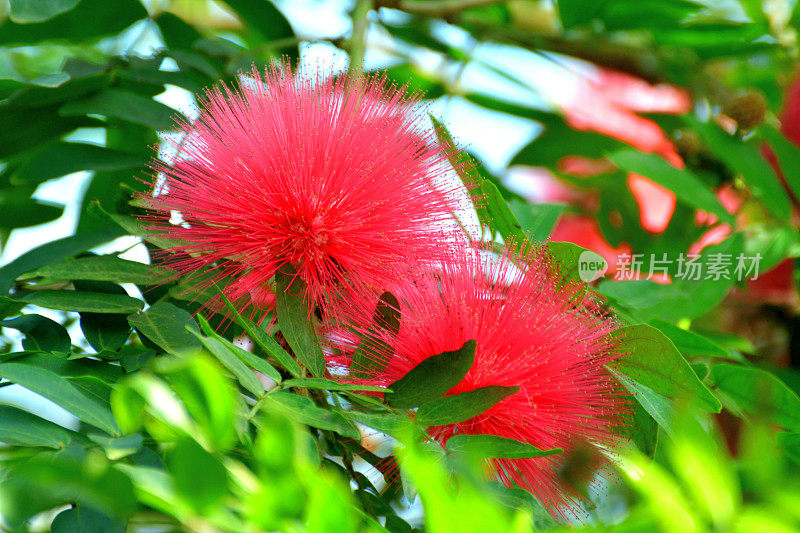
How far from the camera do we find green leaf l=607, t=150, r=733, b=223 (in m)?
1.13

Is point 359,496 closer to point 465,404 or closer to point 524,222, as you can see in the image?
point 465,404

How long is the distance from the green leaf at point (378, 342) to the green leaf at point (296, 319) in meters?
0.04

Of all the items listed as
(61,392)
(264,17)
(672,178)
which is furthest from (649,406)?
(264,17)

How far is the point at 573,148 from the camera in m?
1.58

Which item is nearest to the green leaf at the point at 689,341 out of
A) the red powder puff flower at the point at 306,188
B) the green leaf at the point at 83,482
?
the red powder puff flower at the point at 306,188

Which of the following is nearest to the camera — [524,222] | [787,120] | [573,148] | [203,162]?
[203,162]

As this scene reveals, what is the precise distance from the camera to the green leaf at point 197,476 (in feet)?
1.28

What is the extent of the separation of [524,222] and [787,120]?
0.77m

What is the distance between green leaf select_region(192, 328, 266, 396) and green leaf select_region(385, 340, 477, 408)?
132mm

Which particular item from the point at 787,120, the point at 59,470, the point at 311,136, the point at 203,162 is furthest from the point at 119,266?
the point at 787,120

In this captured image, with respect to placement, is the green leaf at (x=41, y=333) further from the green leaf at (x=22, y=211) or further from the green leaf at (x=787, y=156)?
the green leaf at (x=787, y=156)

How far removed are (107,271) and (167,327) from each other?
0.11 meters

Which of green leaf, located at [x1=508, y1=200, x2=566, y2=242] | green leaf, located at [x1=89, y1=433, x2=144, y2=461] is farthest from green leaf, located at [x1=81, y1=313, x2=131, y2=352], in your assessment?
green leaf, located at [x1=508, y1=200, x2=566, y2=242]

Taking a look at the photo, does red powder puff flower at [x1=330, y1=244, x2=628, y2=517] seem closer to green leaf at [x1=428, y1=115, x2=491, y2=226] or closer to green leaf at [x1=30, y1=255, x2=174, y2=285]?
green leaf at [x1=428, y1=115, x2=491, y2=226]
